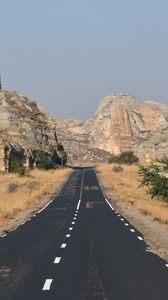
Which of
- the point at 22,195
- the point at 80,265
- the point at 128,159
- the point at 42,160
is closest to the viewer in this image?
the point at 80,265

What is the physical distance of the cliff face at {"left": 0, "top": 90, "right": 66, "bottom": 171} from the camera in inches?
3844

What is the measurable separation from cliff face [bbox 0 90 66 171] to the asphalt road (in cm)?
7142

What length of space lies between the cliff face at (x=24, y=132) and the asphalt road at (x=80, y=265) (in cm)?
7142

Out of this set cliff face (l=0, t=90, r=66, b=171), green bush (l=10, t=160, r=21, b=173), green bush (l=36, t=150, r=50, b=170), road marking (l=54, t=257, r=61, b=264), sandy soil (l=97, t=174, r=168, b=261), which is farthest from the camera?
green bush (l=36, t=150, r=50, b=170)

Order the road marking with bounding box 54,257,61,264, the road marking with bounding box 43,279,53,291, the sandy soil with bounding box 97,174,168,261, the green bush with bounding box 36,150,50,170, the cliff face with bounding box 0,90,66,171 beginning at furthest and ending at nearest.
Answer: the green bush with bounding box 36,150,50,170 → the cliff face with bounding box 0,90,66,171 → the sandy soil with bounding box 97,174,168,261 → the road marking with bounding box 54,257,61,264 → the road marking with bounding box 43,279,53,291

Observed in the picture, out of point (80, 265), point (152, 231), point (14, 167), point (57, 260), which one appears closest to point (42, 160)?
point (14, 167)

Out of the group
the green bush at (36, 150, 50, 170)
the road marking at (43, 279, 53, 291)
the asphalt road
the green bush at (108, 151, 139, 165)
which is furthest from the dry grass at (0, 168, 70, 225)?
the green bush at (108, 151, 139, 165)

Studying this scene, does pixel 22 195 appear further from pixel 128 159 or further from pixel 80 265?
pixel 128 159

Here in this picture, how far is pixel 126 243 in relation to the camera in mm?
18328

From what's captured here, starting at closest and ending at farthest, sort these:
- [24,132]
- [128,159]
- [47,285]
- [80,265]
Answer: [47,285], [80,265], [24,132], [128,159]

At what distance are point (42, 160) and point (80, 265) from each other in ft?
307

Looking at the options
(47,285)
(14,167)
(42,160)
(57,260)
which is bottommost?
(57,260)

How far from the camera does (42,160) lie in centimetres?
10694

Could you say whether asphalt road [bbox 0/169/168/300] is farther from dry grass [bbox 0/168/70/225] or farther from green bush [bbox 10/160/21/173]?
green bush [bbox 10/160/21/173]
